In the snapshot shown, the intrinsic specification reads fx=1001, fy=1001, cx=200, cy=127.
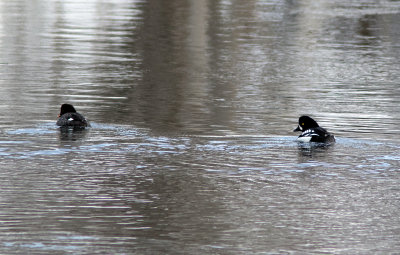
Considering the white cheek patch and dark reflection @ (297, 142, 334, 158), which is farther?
the white cheek patch

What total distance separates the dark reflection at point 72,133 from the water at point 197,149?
0.16 feet

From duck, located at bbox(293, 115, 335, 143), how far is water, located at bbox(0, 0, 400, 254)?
0.22 meters

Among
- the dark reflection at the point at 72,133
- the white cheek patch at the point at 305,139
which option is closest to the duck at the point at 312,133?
the white cheek patch at the point at 305,139

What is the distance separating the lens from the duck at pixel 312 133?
16.1m

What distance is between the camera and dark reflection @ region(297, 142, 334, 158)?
1530 cm

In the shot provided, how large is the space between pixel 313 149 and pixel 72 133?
4145 mm

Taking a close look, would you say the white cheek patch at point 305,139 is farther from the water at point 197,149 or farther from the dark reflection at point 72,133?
the dark reflection at point 72,133

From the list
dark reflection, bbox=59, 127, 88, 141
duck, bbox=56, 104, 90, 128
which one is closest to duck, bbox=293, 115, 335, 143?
dark reflection, bbox=59, 127, 88, 141

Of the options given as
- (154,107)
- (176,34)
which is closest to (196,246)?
(154,107)

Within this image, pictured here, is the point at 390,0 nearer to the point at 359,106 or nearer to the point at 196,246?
the point at 359,106

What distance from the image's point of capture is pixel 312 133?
16156 millimetres

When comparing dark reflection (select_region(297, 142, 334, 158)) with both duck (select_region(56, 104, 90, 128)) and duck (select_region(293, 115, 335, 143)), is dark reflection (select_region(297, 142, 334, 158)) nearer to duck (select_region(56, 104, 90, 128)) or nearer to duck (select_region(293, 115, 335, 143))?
duck (select_region(293, 115, 335, 143))

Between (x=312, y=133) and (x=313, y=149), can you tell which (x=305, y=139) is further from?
(x=313, y=149)

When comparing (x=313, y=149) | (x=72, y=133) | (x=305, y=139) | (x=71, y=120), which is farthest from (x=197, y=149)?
(x=71, y=120)
